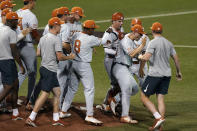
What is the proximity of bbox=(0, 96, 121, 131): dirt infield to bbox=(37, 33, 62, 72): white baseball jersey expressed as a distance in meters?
1.19

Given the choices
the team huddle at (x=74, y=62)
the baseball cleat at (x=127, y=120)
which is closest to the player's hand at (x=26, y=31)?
the team huddle at (x=74, y=62)

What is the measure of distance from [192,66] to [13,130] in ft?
32.4

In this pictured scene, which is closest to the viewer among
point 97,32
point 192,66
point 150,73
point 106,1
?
point 150,73

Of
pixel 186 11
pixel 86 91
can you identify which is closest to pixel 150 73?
pixel 86 91

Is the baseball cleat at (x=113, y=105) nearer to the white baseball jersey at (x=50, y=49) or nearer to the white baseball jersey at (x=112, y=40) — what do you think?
the white baseball jersey at (x=112, y=40)

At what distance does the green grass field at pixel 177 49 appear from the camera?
11.8m

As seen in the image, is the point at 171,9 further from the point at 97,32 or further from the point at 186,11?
the point at 97,32

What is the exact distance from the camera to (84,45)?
35.6ft

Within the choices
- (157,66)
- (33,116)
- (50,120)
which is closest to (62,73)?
(50,120)

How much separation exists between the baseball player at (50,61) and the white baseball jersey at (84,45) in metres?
0.50

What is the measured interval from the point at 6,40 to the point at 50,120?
1985 mm

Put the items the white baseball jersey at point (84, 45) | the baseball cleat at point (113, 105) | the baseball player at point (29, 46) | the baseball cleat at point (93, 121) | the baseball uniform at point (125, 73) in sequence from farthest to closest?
the baseball cleat at point (113, 105)
the baseball player at point (29, 46)
the baseball uniform at point (125, 73)
the white baseball jersey at point (84, 45)
the baseball cleat at point (93, 121)

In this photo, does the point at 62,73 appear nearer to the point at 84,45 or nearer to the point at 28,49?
the point at 28,49

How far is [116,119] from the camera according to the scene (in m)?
11.4
